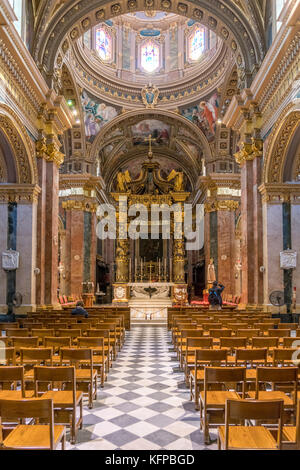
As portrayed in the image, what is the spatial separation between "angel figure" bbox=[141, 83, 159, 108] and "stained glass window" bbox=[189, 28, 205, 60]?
117 inches

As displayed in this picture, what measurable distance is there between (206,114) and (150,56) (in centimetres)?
566

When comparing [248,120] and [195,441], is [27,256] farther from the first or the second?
[195,441]

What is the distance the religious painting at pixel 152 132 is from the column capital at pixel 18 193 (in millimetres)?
14851

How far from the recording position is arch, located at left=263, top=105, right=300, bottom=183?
1236cm

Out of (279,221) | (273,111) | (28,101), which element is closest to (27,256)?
(28,101)

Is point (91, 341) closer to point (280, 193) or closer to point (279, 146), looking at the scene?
point (280, 193)

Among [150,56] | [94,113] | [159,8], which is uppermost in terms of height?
[150,56]

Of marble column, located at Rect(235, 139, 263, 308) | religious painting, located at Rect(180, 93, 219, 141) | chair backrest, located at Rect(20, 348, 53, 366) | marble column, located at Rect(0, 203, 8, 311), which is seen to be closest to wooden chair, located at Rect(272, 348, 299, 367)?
chair backrest, located at Rect(20, 348, 53, 366)

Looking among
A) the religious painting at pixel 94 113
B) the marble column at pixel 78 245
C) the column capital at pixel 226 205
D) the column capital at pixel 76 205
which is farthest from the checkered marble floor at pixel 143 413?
the religious painting at pixel 94 113

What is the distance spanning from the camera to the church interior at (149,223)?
4.43m

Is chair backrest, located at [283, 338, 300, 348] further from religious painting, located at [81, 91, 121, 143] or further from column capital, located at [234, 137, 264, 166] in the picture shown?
religious painting, located at [81, 91, 121, 143]

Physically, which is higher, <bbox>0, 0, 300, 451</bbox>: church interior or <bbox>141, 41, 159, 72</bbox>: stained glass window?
<bbox>141, 41, 159, 72</bbox>: stained glass window

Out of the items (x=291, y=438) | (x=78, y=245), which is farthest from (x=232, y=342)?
(x=78, y=245)

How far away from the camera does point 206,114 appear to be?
79.9 feet
